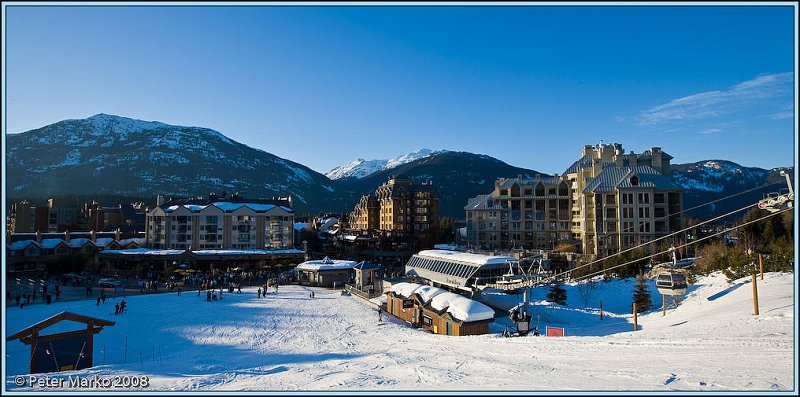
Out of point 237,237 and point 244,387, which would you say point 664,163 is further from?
point 244,387

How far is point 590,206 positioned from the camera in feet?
179

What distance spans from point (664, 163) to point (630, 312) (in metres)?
38.1

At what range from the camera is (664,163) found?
205 feet

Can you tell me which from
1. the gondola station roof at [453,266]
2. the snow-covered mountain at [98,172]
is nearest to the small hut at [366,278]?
the gondola station roof at [453,266]

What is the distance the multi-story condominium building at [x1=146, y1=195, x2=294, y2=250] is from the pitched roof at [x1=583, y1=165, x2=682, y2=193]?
42.0 meters

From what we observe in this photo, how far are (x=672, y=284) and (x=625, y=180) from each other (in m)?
28.3

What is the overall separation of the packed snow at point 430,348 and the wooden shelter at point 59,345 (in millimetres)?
653

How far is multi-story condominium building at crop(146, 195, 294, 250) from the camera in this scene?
6266 centimetres

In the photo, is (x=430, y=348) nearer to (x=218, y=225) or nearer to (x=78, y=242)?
(x=218, y=225)

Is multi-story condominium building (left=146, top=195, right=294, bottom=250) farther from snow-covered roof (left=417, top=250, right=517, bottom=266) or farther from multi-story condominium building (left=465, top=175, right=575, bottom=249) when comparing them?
snow-covered roof (left=417, top=250, right=517, bottom=266)

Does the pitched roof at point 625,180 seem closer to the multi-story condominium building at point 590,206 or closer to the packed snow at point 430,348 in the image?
the multi-story condominium building at point 590,206

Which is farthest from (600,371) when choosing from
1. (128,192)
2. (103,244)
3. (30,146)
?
(30,146)

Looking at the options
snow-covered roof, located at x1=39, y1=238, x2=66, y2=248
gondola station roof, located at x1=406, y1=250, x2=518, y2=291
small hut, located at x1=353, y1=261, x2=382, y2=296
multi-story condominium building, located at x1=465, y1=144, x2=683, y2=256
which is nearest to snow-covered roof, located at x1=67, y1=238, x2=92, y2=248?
snow-covered roof, located at x1=39, y1=238, x2=66, y2=248

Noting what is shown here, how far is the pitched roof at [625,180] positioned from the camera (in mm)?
50562
